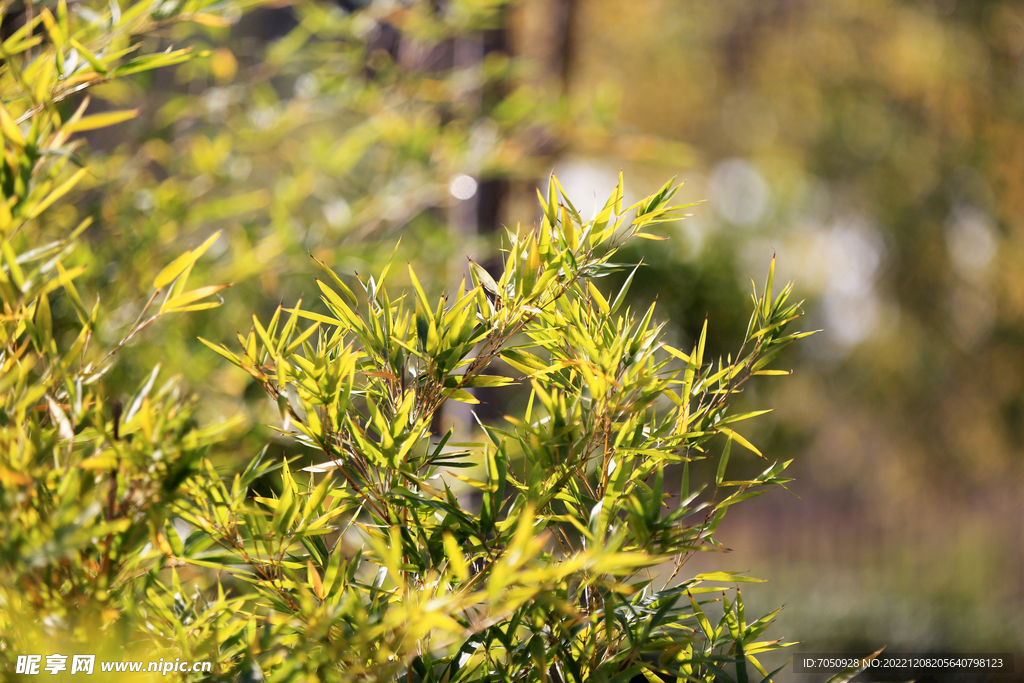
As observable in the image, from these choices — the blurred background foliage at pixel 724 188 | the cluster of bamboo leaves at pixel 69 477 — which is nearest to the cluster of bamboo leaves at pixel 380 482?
the cluster of bamboo leaves at pixel 69 477

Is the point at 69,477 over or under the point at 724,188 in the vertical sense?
over

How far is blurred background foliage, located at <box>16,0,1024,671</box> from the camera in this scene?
94 cm

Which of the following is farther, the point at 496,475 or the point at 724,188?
the point at 724,188

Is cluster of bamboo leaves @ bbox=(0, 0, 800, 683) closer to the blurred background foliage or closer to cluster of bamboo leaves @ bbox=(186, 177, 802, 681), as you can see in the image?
cluster of bamboo leaves @ bbox=(186, 177, 802, 681)

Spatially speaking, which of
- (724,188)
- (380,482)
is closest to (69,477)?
(380,482)

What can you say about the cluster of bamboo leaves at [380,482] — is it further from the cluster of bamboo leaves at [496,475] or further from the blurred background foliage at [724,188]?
the blurred background foliage at [724,188]

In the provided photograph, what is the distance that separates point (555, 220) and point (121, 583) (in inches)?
10.8

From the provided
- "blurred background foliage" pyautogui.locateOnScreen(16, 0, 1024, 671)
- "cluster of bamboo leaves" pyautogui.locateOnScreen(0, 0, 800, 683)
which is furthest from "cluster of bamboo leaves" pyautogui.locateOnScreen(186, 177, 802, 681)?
"blurred background foliage" pyautogui.locateOnScreen(16, 0, 1024, 671)

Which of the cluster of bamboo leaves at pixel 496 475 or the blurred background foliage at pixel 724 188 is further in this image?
the blurred background foliage at pixel 724 188

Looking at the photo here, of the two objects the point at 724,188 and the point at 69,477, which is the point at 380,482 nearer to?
the point at 69,477

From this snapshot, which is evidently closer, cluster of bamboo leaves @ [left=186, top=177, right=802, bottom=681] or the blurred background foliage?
cluster of bamboo leaves @ [left=186, top=177, right=802, bottom=681]

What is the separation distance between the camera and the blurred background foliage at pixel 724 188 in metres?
0.94

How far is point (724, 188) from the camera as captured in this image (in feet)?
9.77

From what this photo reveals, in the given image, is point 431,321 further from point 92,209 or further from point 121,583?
point 92,209
